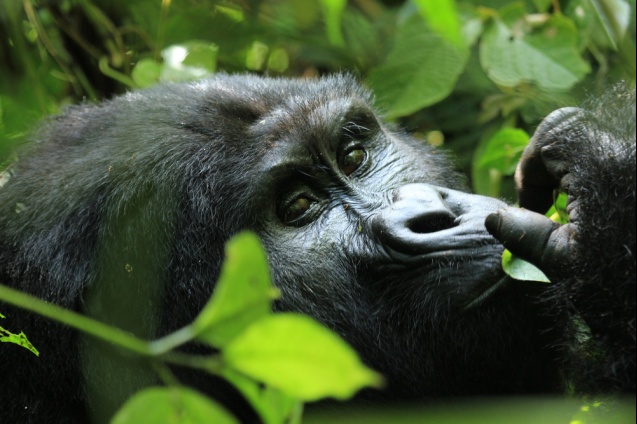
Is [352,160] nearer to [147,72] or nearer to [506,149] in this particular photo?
[506,149]

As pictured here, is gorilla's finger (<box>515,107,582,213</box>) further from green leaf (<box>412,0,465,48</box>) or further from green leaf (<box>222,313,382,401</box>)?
green leaf (<box>222,313,382,401</box>)

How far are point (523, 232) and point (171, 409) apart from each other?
3.56 ft

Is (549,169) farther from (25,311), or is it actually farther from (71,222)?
(25,311)

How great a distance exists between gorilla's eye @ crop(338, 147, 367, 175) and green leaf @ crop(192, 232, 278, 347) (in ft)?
5.02

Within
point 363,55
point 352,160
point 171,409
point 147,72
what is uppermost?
point 363,55

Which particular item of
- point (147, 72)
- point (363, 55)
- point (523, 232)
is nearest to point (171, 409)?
point (523, 232)

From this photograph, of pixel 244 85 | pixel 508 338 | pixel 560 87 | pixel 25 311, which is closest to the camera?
pixel 508 338

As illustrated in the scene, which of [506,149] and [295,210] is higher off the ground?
[506,149]

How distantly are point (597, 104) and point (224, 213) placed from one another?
97 centimetres

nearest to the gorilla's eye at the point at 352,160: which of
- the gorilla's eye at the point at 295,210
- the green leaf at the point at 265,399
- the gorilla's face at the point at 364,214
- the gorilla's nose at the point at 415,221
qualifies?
the gorilla's face at the point at 364,214

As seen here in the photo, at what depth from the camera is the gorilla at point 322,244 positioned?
5.69ft

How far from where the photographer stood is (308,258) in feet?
6.83

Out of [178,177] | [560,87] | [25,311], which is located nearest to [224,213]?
[178,177]

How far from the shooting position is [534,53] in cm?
286
